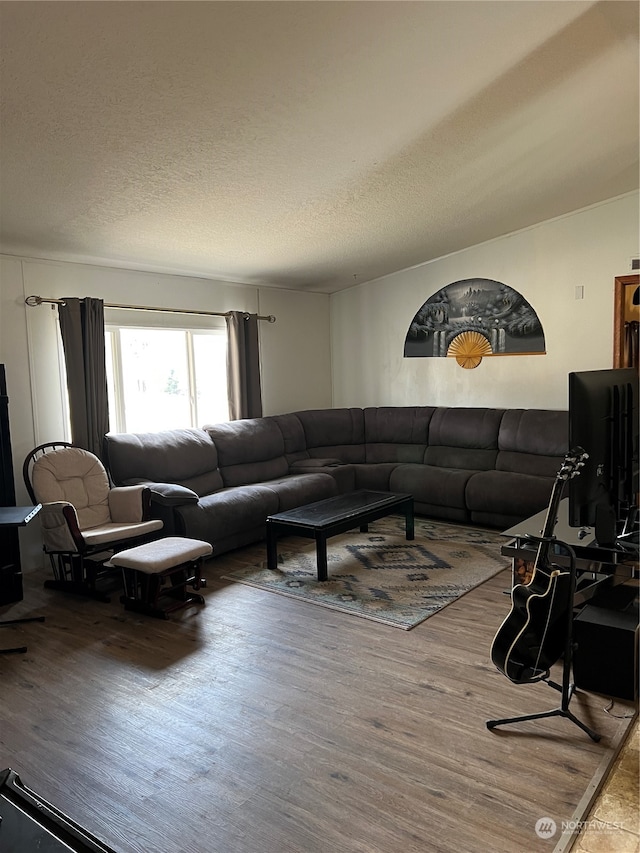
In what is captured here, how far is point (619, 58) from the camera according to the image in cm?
286

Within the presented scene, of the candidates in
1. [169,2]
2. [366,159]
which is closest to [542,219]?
[366,159]

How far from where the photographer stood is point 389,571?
4.01 m

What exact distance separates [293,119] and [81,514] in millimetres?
2799

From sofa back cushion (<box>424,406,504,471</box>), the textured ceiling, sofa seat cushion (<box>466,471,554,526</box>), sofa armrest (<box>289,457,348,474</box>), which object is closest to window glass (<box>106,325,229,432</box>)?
the textured ceiling

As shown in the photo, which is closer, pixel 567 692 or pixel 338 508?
pixel 567 692

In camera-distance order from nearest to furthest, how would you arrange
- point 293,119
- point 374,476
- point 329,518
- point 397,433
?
1. point 293,119
2. point 329,518
3. point 374,476
4. point 397,433

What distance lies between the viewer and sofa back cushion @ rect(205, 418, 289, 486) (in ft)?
17.0

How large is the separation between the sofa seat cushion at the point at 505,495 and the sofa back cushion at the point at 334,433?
1.48 m

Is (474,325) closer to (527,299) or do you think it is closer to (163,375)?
(527,299)

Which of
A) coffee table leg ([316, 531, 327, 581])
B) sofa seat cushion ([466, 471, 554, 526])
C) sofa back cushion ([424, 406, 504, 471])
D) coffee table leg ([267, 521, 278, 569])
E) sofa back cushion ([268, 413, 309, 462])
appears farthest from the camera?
sofa back cushion ([268, 413, 309, 462])

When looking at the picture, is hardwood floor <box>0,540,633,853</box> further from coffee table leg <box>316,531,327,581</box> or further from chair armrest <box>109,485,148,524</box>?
chair armrest <box>109,485,148,524</box>

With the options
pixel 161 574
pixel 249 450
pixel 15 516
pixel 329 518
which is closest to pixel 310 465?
pixel 249 450

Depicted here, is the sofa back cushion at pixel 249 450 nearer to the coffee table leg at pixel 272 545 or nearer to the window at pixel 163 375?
the window at pixel 163 375

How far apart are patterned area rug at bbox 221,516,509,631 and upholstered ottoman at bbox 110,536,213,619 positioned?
443 mm
